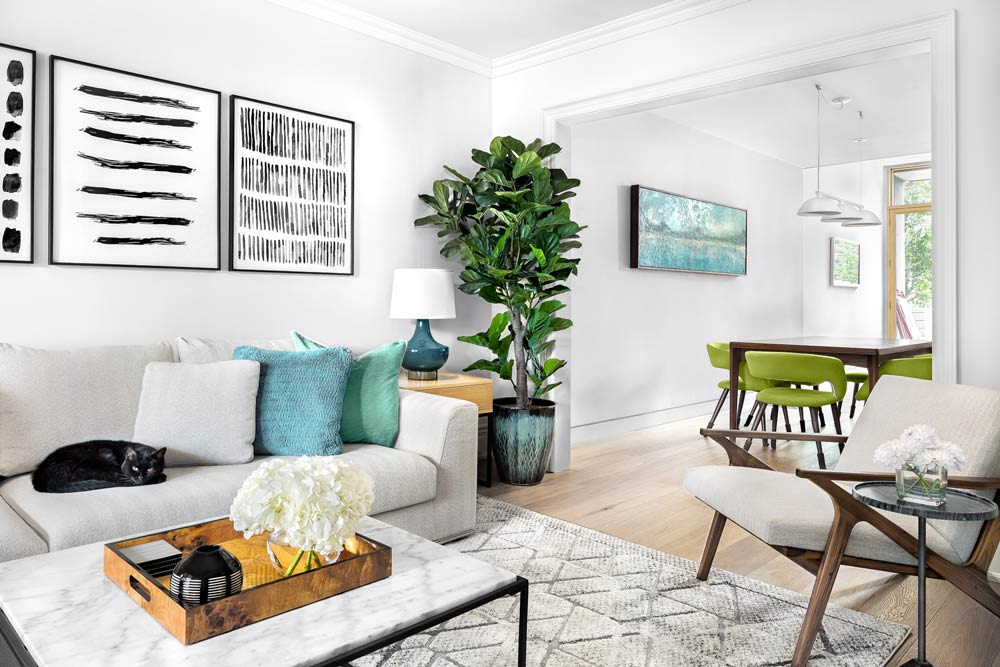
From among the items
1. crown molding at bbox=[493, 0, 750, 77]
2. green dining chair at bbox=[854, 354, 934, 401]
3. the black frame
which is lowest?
the black frame

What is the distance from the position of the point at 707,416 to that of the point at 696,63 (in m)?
3.57

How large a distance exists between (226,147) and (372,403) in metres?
1.38

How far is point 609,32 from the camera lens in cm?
372

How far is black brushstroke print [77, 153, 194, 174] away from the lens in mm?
2777

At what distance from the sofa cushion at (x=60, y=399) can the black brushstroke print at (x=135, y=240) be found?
0.51 metres

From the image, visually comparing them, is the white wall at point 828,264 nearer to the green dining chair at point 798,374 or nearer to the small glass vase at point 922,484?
the green dining chair at point 798,374

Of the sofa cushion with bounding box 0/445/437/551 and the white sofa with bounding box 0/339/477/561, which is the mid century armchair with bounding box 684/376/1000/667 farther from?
the sofa cushion with bounding box 0/445/437/551

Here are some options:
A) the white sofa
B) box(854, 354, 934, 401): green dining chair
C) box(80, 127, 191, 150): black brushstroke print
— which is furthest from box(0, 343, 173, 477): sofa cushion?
box(854, 354, 934, 401): green dining chair

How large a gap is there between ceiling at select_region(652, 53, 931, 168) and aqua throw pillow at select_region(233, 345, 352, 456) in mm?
3377

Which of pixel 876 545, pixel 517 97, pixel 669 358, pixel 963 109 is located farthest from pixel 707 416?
pixel 876 545

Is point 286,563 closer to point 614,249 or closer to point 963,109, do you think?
point 963,109

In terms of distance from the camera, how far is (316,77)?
3.49 meters

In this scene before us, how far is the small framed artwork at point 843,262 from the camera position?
7.90 m

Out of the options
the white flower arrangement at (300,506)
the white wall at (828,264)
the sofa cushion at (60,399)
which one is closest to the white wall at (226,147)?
the sofa cushion at (60,399)
